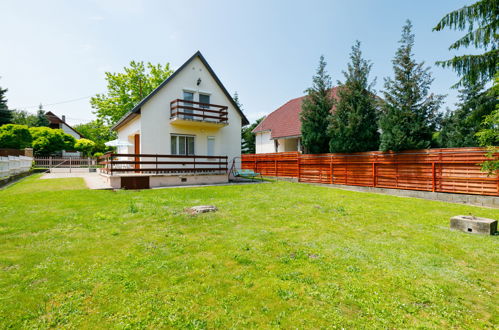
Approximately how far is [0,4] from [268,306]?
15837 millimetres

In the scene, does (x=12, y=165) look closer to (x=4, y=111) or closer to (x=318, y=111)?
(x=318, y=111)

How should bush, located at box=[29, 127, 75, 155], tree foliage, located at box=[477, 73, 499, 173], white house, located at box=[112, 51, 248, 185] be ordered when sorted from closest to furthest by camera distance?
tree foliage, located at box=[477, 73, 499, 173], white house, located at box=[112, 51, 248, 185], bush, located at box=[29, 127, 75, 155]

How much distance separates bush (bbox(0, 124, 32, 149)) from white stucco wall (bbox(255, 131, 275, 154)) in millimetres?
27246

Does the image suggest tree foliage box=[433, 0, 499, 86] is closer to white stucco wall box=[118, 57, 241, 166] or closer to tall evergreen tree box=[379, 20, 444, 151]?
tall evergreen tree box=[379, 20, 444, 151]

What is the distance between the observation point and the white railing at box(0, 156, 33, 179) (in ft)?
43.6

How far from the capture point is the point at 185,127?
55.3 feet

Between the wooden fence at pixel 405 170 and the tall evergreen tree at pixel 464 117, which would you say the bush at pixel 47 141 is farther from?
the tall evergreen tree at pixel 464 117

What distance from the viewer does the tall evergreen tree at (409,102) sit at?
39.4ft

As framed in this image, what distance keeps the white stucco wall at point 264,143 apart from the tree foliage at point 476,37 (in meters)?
17.4

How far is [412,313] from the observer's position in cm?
276

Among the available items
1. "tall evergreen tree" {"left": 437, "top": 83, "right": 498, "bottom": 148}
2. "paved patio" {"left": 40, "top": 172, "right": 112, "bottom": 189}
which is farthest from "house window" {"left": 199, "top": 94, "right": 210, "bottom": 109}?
"tall evergreen tree" {"left": 437, "top": 83, "right": 498, "bottom": 148}

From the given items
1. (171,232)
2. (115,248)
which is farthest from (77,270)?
(171,232)

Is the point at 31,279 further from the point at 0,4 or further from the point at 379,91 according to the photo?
the point at 379,91

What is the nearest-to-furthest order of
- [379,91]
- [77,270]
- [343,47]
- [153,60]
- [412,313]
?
[412,313], [77,270], [379,91], [343,47], [153,60]
